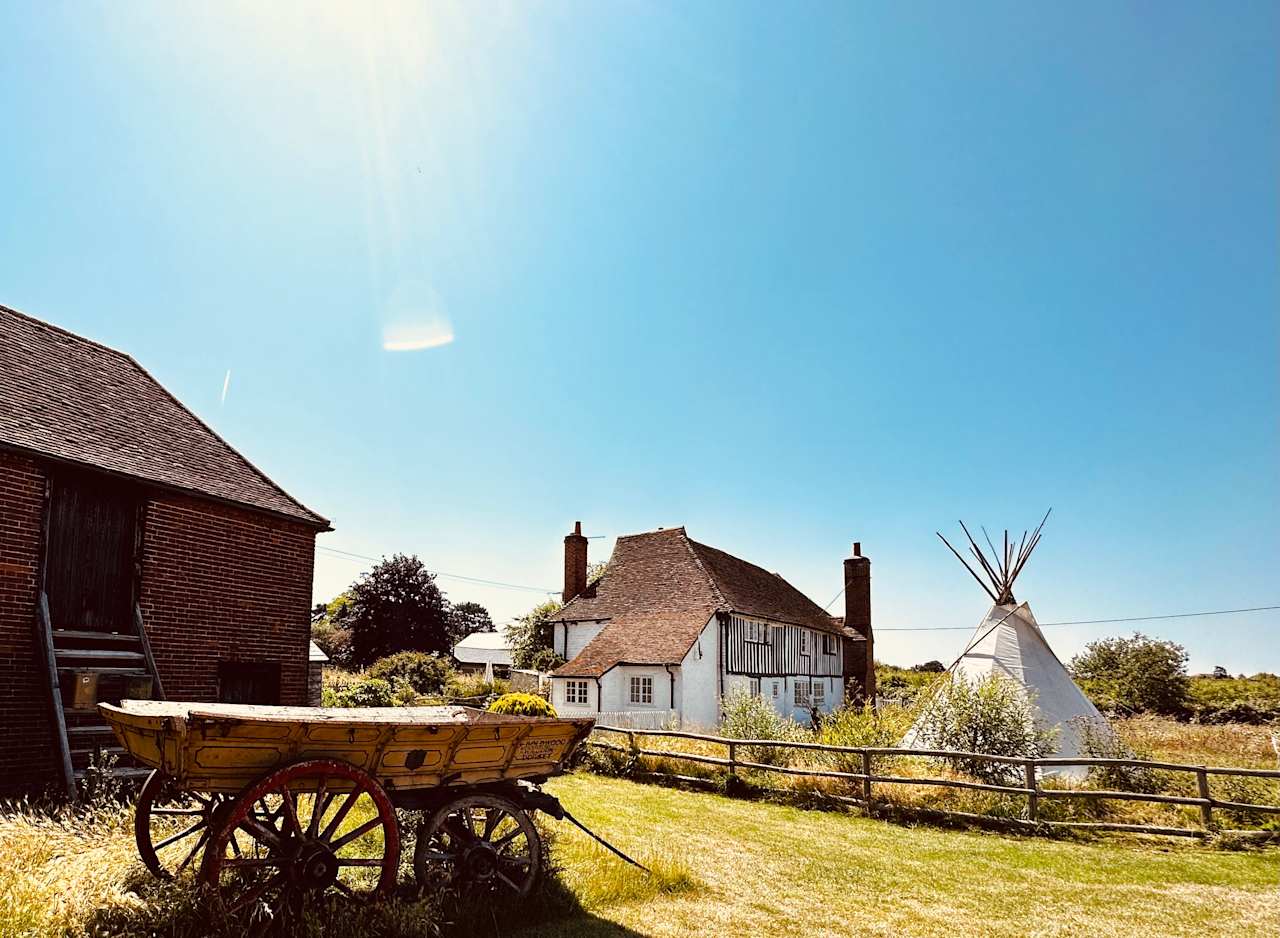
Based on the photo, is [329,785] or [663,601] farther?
[663,601]

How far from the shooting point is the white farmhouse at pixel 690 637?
2248 cm

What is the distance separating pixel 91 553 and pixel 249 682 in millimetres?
3009

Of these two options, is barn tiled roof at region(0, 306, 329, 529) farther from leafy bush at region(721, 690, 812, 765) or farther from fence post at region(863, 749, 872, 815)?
fence post at region(863, 749, 872, 815)

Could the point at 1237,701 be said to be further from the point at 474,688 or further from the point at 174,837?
the point at 174,837

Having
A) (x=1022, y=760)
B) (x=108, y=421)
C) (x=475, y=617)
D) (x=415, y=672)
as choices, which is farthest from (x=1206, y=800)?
(x=475, y=617)

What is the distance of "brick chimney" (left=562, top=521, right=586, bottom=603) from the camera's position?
28.0 meters

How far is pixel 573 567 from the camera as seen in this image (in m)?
28.2

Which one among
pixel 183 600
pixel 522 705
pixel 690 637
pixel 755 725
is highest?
pixel 183 600

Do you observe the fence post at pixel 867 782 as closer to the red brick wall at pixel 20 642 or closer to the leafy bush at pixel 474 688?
the red brick wall at pixel 20 642

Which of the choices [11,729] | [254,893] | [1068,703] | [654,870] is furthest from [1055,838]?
[11,729]

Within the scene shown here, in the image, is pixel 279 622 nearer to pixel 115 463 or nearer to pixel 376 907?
pixel 115 463

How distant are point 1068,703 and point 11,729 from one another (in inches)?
616

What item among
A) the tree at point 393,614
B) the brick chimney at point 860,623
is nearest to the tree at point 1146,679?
the brick chimney at point 860,623

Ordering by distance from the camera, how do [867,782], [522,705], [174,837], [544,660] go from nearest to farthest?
[174,837] < [867,782] < [522,705] < [544,660]
